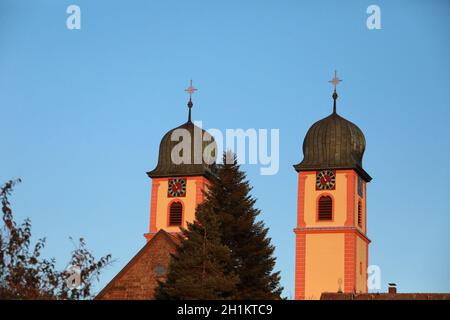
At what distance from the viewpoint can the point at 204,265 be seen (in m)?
30.3

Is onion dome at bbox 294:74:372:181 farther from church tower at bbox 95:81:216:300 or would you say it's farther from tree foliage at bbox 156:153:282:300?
tree foliage at bbox 156:153:282:300

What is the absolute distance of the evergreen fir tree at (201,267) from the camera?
28.7 metres

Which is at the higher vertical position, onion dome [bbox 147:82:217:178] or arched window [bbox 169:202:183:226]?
onion dome [bbox 147:82:217:178]

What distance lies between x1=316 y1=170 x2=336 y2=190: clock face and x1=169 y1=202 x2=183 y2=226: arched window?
915 centimetres

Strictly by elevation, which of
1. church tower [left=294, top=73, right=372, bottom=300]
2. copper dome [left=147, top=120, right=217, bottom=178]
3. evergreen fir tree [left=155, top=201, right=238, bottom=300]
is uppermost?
copper dome [left=147, top=120, right=217, bottom=178]

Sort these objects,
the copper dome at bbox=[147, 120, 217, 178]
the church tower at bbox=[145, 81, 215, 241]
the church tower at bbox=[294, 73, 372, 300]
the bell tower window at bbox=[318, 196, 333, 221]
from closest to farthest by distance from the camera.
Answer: the church tower at bbox=[294, 73, 372, 300] < the bell tower window at bbox=[318, 196, 333, 221] < the church tower at bbox=[145, 81, 215, 241] < the copper dome at bbox=[147, 120, 217, 178]

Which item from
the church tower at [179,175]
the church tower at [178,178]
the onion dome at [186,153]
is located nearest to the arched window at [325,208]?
the church tower at [179,175]

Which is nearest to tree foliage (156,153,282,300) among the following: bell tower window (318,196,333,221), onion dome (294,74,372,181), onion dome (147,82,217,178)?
bell tower window (318,196,333,221)

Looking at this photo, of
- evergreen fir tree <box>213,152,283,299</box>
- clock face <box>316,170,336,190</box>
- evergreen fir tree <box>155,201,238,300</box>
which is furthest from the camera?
clock face <box>316,170,336,190</box>

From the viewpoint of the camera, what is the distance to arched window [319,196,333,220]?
60.4m

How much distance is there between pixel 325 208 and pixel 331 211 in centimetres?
37

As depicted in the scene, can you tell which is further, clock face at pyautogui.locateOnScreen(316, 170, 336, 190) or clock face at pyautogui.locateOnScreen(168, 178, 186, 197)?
clock face at pyautogui.locateOnScreen(168, 178, 186, 197)

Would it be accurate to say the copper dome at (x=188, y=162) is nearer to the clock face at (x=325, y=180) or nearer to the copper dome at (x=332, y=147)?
the copper dome at (x=332, y=147)
